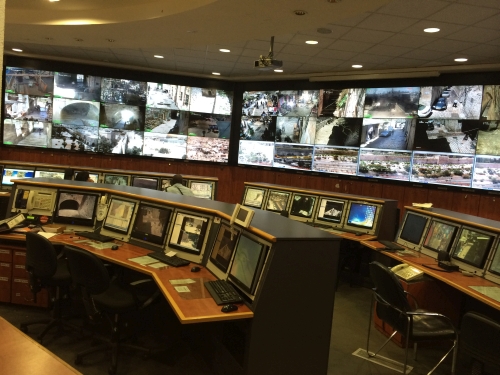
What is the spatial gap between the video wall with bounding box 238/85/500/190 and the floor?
3800mm

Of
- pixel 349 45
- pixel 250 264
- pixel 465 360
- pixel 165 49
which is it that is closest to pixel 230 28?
pixel 349 45

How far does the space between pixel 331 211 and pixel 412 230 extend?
3.99 ft

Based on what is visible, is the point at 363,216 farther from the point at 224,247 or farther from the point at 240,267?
the point at 240,267

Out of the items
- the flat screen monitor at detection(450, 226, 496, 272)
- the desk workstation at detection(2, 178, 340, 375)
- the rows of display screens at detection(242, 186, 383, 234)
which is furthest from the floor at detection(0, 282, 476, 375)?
the rows of display screens at detection(242, 186, 383, 234)

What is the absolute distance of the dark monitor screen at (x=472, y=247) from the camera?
3.64 m

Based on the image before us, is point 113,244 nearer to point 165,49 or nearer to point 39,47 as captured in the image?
point 165,49

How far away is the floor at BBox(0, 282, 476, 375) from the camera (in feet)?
10.4

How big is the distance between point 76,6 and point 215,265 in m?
4.49

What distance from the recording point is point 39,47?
25.3 feet

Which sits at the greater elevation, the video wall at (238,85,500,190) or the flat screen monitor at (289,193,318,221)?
the video wall at (238,85,500,190)

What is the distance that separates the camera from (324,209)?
5656 mm

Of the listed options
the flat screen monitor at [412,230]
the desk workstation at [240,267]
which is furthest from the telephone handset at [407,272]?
the desk workstation at [240,267]

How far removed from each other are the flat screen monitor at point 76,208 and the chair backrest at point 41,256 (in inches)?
35.8

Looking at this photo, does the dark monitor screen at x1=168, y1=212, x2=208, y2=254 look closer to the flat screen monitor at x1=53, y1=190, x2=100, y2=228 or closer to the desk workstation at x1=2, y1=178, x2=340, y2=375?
the desk workstation at x1=2, y1=178, x2=340, y2=375
